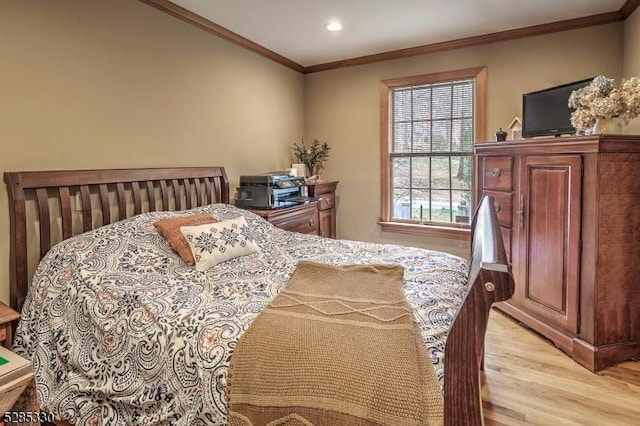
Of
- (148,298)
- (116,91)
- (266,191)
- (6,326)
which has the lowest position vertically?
(6,326)

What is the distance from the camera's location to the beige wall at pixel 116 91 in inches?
77.4

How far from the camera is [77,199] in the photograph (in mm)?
2205

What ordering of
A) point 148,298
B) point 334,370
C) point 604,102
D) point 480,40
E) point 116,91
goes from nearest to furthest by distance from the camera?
point 334,370 → point 148,298 → point 604,102 → point 116,91 → point 480,40

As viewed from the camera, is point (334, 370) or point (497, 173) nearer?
point (334, 370)

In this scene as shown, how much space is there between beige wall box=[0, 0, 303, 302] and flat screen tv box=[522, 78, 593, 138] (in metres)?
2.53

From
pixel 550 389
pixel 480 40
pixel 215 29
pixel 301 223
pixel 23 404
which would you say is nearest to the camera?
pixel 23 404

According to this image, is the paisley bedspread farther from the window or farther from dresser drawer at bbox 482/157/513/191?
the window

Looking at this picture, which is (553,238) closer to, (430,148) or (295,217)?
(430,148)

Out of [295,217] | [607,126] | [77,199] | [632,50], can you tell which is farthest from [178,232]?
[632,50]

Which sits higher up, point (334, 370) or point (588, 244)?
point (588, 244)

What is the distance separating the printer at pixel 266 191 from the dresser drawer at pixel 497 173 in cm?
167

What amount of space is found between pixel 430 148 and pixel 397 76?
0.86m

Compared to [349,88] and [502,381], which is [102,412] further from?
[349,88]

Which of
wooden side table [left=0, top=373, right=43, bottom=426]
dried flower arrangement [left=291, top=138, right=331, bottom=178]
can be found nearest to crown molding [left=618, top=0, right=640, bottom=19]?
dried flower arrangement [left=291, top=138, right=331, bottom=178]
